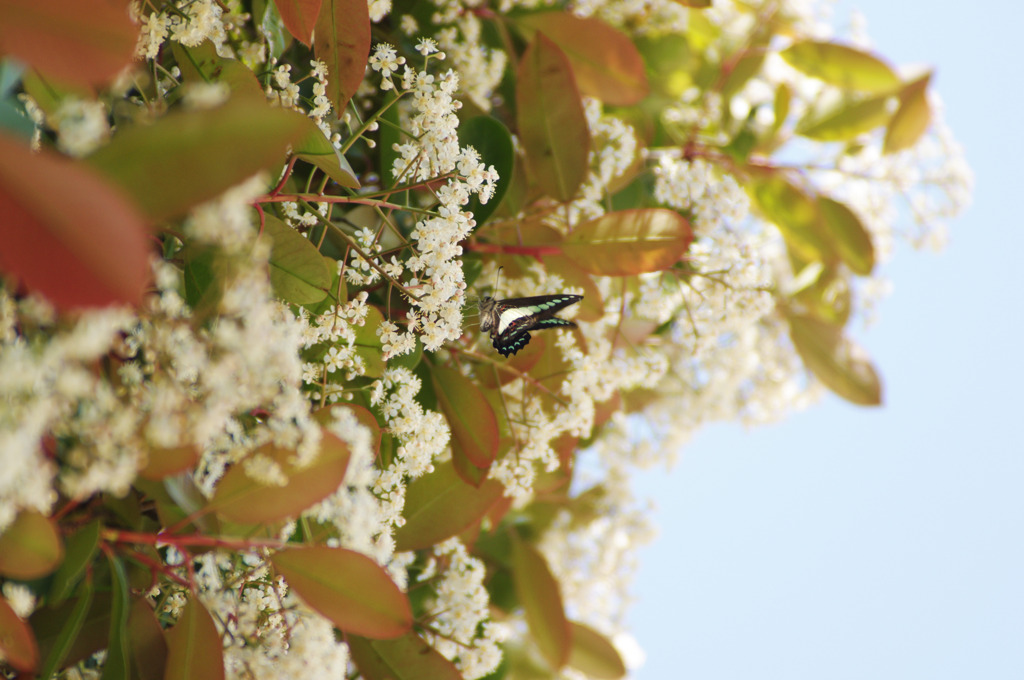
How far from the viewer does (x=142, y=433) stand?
488 millimetres

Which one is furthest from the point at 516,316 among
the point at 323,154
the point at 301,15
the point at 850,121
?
the point at 850,121

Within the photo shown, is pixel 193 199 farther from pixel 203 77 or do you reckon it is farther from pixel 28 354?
pixel 203 77

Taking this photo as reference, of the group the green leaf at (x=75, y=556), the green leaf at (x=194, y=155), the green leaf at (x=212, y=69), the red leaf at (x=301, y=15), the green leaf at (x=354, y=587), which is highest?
the red leaf at (x=301, y=15)

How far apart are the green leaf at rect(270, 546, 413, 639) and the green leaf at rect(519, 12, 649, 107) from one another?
81 centimetres

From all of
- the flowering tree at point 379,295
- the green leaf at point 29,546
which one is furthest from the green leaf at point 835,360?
the green leaf at point 29,546

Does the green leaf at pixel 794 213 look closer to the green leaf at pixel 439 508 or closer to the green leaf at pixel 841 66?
the green leaf at pixel 841 66

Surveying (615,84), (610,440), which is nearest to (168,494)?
(615,84)

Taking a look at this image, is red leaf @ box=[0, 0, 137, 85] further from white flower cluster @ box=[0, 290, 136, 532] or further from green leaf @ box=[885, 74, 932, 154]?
green leaf @ box=[885, 74, 932, 154]

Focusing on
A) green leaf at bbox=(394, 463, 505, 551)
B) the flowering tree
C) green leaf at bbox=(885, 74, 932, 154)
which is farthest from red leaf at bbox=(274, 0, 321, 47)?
green leaf at bbox=(885, 74, 932, 154)

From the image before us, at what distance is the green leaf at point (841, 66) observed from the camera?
1.31m

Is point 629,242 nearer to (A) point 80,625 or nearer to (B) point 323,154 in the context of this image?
(B) point 323,154

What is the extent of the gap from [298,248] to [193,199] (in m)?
0.27

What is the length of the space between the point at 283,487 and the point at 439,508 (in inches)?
11.7

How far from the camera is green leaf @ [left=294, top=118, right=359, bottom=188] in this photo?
646mm
